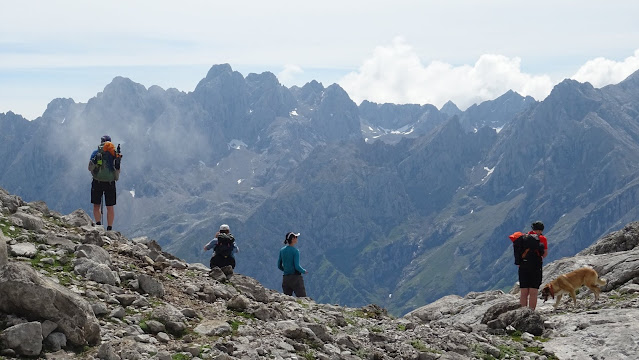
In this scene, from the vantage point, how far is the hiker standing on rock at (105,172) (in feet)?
80.5

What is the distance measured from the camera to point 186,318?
44.4 feet

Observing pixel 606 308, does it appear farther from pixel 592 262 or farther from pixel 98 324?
pixel 98 324

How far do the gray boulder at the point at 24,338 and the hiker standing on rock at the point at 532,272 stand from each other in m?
19.6

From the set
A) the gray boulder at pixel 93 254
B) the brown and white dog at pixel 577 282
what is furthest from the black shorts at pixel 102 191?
the brown and white dog at pixel 577 282

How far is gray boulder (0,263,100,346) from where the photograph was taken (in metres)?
10.4

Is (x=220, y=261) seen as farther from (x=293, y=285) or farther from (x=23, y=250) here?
(x=23, y=250)

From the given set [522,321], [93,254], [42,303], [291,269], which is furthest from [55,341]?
[522,321]

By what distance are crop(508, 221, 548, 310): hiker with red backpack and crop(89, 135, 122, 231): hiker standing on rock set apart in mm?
16621

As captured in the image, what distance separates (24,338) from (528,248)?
2020 centimetres

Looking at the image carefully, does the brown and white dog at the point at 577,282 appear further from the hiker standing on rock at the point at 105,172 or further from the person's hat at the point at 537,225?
the hiker standing on rock at the point at 105,172

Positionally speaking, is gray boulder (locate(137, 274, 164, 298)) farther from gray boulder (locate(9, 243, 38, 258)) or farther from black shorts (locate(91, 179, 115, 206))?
black shorts (locate(91, 179, 115, 206))

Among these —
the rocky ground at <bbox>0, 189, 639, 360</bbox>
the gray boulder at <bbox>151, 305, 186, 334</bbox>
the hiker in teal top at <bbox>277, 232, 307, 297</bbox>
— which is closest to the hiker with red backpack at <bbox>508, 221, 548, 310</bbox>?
the rocky ground at <bbox>0, 189, 639, 360</bbox>

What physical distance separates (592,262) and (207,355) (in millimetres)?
26035

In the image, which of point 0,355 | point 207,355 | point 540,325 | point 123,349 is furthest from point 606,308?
point 0,355
